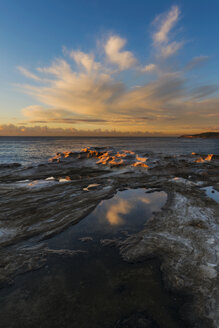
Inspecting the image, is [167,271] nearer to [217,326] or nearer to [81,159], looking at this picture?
[217,326]

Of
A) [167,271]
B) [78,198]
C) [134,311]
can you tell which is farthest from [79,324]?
[78,198]

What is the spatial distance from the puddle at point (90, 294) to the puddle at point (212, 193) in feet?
27.4

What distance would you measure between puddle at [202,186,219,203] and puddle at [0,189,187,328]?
329 inches

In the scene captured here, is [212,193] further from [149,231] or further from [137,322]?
[137,322]

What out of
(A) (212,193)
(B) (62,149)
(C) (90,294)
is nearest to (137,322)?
(C) (90,294)

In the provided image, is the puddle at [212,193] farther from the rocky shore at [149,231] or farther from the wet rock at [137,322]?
the wet rock at [137,322]

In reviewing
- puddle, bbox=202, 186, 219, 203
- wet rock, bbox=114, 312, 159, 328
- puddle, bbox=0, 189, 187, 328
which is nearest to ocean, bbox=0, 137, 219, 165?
puddle, bbox=202, 186, 219, 203

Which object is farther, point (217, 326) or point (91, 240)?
point (91, 240)

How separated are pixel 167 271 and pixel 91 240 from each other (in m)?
3.11

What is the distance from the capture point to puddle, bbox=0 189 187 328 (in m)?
3.77

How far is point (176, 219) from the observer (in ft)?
27.6

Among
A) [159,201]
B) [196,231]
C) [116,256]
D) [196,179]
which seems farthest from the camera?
[196,179]

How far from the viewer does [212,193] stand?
40.7 ft

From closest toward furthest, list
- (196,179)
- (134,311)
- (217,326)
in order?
(217,326), (134,311), (196,179)
